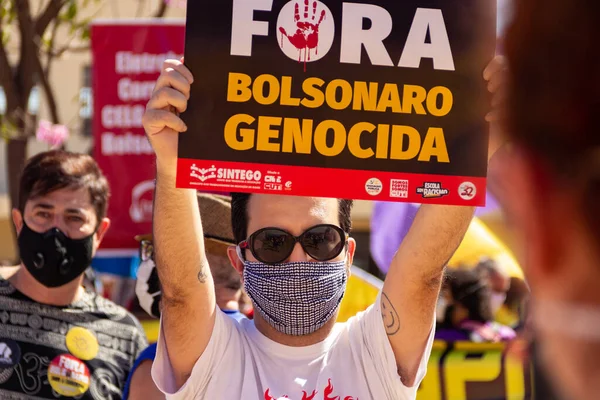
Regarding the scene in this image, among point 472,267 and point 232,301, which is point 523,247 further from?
point 472,267

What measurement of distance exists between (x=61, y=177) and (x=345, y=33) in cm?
194

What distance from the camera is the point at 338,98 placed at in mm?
2547

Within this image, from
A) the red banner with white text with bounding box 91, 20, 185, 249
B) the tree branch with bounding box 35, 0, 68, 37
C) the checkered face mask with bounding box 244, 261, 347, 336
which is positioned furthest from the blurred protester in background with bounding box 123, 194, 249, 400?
the tree branch with bounding box 35, 0, 68, 37

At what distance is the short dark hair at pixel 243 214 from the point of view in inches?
118

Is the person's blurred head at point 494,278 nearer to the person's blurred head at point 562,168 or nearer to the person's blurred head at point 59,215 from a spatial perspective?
the person's blurred head at point 59,215

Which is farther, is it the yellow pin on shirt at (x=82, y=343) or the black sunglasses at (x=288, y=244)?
the yellow pin on shirt at (x=82, y=343)

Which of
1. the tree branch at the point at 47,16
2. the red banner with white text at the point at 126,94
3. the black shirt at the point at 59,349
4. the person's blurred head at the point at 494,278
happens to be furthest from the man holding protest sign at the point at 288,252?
the tree branch at the point at 47,16

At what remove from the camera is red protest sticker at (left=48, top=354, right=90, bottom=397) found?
11.7 ft

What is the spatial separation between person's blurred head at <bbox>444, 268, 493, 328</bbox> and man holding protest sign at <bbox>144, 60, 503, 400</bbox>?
122 inches

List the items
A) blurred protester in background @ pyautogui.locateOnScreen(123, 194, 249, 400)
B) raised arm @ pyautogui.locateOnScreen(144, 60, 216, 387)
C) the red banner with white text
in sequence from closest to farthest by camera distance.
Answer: raised arm @ pyautogui.locateOnScreen(144, 60, 216, 387) → blurred protester in background @ pyautogui.locateOnScreen(123, 194, 249, 400) → the red banner with white text

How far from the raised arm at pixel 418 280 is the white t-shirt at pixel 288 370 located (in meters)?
0.03

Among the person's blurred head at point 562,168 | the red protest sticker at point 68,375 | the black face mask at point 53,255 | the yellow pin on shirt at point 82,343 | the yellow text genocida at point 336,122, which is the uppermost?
the person's blurred head at point 562,168

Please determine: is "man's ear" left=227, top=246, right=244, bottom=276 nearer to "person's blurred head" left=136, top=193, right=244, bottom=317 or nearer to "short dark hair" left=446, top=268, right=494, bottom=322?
"person's blurred head" left=136, top=193, right=244, bottom=317

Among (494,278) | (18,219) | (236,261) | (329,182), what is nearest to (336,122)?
(329,182)
